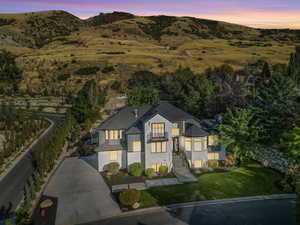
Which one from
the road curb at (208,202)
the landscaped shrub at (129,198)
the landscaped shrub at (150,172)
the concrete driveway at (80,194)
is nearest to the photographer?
the concrete driveway at (80,194)

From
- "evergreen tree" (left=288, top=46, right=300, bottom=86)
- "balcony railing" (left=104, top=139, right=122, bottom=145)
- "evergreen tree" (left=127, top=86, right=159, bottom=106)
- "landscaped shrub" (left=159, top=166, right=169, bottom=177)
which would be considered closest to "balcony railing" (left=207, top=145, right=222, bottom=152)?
"landscaped shrub" (left=159, top=166, right=169, bottom=177)

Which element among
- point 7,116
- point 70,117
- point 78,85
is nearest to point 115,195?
point 70,117

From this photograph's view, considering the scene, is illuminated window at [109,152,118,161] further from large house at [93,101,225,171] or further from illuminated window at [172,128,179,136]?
illuminated window at [172,128,179,136]

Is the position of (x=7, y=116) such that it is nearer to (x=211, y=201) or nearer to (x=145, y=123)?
(x=145, y=123)

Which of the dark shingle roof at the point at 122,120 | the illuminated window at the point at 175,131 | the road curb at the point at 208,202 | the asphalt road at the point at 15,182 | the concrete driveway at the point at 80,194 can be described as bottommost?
the asphalt road at the point at 15,182

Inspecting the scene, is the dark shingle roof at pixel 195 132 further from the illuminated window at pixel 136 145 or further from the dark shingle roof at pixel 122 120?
the dark shingle roof at pixel 122 120

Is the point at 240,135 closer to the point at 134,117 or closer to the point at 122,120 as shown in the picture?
the point at 134,117

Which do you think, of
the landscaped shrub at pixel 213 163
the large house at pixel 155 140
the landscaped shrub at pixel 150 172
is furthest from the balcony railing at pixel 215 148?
the landscaped shrub at pixel 150 172
